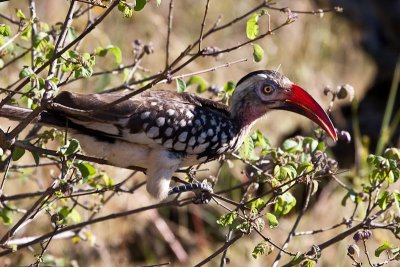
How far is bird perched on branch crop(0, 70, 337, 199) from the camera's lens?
293 cm

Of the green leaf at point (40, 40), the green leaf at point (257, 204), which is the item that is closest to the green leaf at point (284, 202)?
the green leaf at point (257, 204)

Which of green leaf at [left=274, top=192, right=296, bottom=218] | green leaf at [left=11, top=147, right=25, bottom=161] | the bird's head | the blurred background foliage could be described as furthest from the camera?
the blurred background foliage

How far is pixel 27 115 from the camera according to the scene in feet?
8.80

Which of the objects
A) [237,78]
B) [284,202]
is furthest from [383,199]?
[237,78]

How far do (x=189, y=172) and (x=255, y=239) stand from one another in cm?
293

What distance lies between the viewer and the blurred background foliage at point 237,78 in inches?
227

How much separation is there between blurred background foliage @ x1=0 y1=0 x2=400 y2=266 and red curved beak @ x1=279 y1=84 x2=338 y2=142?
1.15 meters

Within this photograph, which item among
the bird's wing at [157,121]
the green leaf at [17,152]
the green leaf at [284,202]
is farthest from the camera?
the bird's wing at [157,121]

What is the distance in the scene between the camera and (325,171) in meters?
3.03

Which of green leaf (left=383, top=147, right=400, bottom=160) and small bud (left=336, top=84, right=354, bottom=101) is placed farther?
small bud (left=336, top=84, right=354, bottom=101)

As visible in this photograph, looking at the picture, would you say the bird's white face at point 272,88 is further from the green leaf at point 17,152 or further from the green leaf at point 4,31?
the green leaf at point 4,31

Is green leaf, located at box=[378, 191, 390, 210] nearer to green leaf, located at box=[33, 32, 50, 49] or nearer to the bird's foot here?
the bird's foot

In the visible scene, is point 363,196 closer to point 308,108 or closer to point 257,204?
point 308,108

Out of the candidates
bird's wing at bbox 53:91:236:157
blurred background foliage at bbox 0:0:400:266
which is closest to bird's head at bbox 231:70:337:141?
bird's wing at bbox 53:91:236:157
